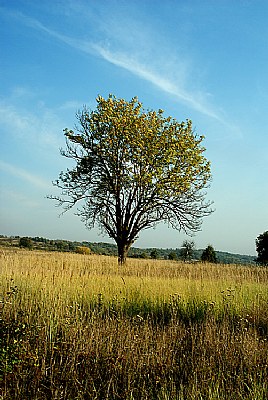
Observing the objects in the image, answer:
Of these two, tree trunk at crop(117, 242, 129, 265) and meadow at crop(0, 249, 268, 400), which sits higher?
tree trunk at crop(117, 242, 129, 265)

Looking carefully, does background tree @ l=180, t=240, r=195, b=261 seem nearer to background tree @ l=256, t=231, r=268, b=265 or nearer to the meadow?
background tree @ l=256, t=231, r=268, b=265

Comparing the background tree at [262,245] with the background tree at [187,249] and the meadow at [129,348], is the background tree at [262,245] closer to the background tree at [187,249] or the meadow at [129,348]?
the background tree at [187,249]

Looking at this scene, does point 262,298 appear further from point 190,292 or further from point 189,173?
point 189,173

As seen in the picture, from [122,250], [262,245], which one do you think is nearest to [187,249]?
[262,245]

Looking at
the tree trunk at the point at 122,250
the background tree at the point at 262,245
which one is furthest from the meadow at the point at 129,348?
the background tree at the point at 262,245

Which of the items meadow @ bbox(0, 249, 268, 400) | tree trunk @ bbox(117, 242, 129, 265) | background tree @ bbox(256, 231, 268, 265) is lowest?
meadow @ bbox(0, 249, 268, 400)

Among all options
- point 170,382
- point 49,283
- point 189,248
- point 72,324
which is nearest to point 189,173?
point 49,283

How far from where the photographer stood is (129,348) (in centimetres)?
582

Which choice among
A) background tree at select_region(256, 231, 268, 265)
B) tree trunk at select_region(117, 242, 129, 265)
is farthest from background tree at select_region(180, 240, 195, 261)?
tree trunk at select_region(117, 242, 129, 265)

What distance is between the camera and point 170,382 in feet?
16.5

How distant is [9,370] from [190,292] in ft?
19.5

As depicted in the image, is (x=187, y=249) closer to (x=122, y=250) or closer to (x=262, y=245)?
(x=262, y=245)

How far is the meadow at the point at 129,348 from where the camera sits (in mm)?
4910

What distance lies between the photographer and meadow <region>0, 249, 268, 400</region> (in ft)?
16.1
